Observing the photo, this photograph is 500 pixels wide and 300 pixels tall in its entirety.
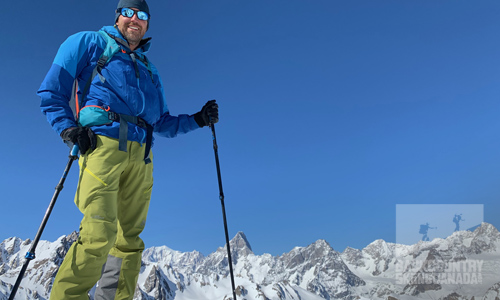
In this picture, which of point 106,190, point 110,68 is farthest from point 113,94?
point 106,190

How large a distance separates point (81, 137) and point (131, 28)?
81.6 inches

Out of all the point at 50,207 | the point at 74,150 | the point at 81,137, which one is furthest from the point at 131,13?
the point at 50,207

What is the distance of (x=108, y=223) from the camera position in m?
4.51

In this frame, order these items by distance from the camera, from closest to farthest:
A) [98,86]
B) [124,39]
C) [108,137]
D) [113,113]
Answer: [108,137] → [113,113] → [98,86] → [124,39]

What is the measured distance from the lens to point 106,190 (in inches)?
182

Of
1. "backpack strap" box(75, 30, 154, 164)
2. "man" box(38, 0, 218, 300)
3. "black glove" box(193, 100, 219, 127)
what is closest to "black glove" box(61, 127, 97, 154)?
"man" box(38, 0, 218, 300)

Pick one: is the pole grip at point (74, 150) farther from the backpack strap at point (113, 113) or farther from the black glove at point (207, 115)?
Answer: the black glove at point (207, 115)

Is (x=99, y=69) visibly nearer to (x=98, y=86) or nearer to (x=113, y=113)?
(x=98, y=86)

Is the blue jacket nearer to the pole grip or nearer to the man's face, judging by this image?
the man's face

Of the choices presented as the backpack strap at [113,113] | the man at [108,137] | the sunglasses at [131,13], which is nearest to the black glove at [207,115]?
the man at [108,137]

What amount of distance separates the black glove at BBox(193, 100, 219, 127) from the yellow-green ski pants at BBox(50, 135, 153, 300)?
1314 mm

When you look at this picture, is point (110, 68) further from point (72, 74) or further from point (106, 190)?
→ point (106, 190)

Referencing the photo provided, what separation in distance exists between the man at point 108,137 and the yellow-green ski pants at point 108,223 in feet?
0.04

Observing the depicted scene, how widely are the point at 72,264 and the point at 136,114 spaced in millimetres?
2188
